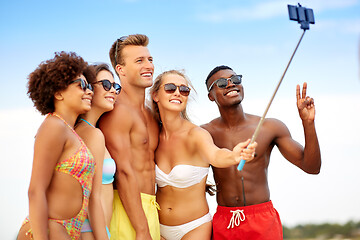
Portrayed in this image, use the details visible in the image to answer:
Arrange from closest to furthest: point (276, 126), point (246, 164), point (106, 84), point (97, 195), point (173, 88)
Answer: point (97, 195) → point (106, 84) → point (173, 88) → point (246, 164) → point (276, 126)

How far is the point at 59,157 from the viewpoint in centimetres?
443

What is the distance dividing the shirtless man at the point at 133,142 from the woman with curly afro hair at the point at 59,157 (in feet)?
2.85

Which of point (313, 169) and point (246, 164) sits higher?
point (246, 164)

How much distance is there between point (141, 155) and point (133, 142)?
0.19 m

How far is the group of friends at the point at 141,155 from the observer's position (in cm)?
448

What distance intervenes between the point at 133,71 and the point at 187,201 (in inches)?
71.0

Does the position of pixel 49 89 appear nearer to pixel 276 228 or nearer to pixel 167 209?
pixel 167 209

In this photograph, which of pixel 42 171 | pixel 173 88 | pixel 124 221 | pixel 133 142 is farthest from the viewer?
pixel 173 88

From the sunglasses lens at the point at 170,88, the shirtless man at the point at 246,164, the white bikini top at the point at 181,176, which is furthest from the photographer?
the shirtless man at the point at 246,164

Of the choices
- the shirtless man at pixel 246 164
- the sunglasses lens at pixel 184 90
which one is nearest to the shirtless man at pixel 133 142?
the sunglasses lens at pixel 184 90

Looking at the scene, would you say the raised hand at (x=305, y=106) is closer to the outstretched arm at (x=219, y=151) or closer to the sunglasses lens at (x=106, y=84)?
the outstretched arm at (x=219, y=151)

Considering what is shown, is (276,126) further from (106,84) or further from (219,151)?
(106,84)

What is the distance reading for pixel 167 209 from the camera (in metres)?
6.00

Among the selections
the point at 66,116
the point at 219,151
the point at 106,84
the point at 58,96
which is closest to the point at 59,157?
the point at 66,116
